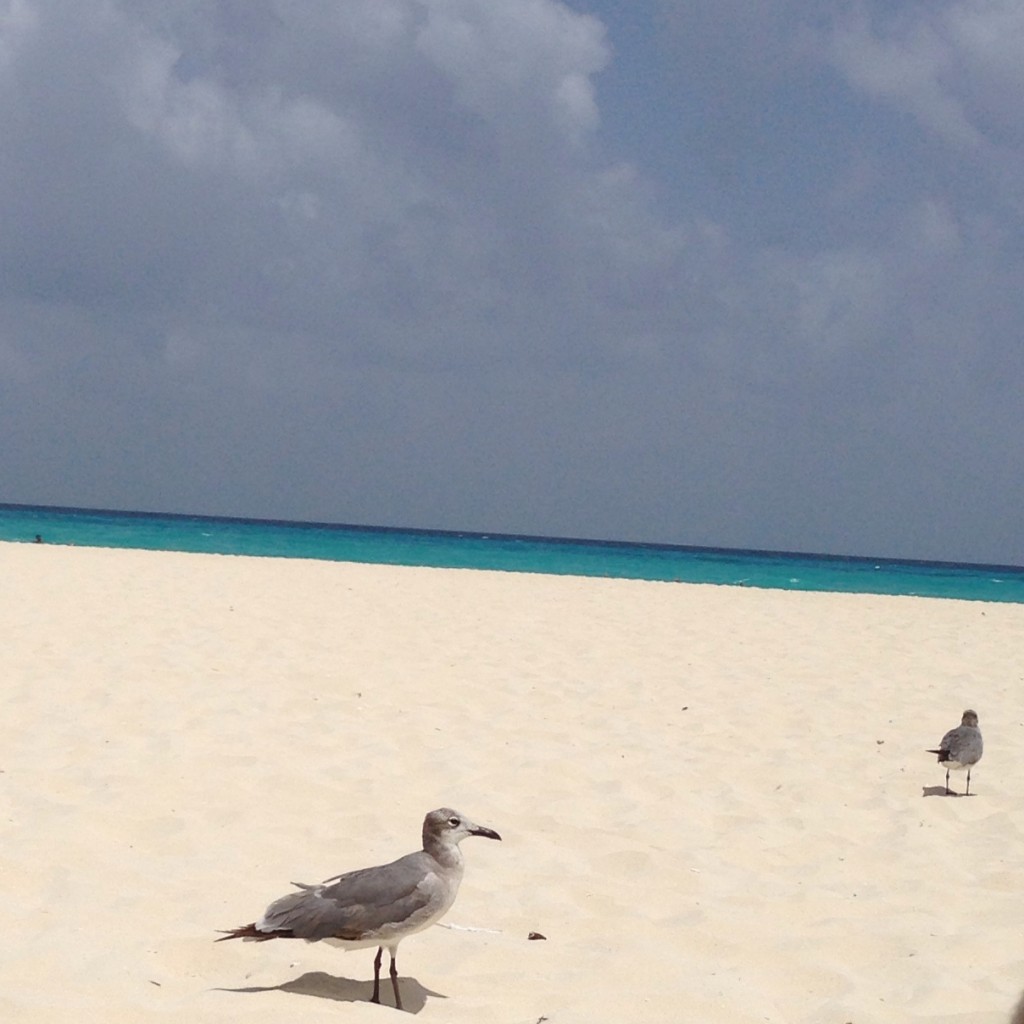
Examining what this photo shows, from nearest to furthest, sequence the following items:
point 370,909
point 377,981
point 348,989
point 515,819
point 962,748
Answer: point 370,909 < point 377,981 < point 348,989 < point 515,819 < point 962,748

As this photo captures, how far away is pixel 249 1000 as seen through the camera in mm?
2879

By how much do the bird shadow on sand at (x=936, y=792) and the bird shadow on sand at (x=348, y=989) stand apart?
3651 mm

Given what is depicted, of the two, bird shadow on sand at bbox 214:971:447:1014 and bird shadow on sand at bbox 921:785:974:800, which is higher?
bird shadow on sand at bbox 921:785:974:800

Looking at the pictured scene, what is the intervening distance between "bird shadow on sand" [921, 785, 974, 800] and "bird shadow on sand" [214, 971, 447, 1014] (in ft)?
12.0

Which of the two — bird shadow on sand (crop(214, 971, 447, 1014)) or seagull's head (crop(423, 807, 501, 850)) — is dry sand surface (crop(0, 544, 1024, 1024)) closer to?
bird shadow on sand (crop(214, 971, 447, 1014))

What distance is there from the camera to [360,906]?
2.96 meters

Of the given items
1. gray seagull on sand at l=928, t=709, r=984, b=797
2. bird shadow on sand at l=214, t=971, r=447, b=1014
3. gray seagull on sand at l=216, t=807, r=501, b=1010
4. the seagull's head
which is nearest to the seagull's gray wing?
gray seagull on sand at l=216, t=807, r=501, b=1010

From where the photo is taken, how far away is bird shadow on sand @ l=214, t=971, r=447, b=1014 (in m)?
3.05

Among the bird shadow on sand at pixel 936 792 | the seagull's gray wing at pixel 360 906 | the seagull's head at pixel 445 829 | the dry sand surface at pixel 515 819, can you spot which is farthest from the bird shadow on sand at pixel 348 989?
the bird shadow on sand at pixel 936 792

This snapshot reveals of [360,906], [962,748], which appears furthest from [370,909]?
[962,748]

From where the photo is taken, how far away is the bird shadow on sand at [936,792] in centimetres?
586

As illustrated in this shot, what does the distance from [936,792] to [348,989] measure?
12.9ft

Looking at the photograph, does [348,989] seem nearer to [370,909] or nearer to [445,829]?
[370,909]

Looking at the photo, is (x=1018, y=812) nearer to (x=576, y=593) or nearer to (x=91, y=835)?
(x=91, y=835)
